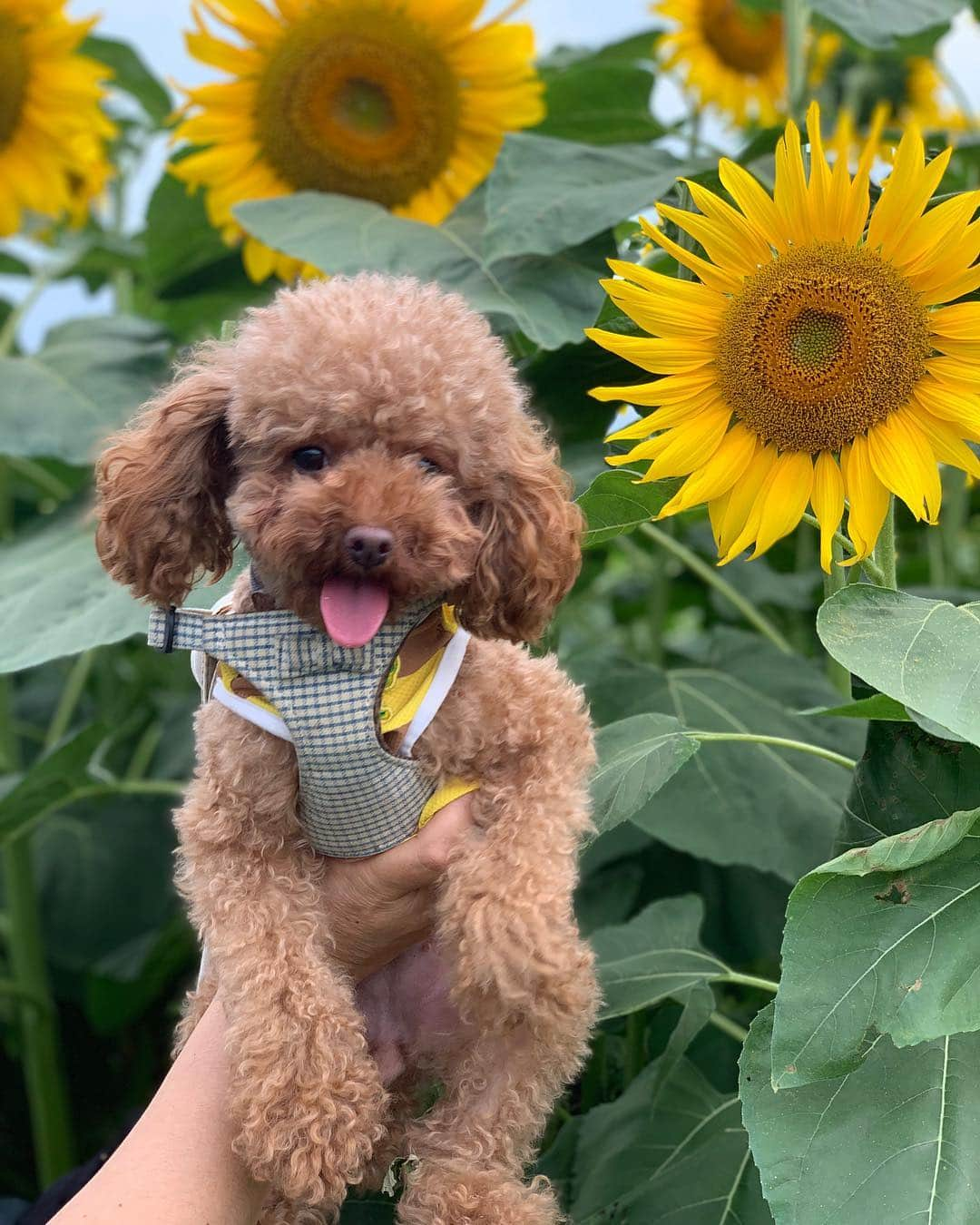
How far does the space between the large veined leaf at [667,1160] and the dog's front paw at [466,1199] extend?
26cm

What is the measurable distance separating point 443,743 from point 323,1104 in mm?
375

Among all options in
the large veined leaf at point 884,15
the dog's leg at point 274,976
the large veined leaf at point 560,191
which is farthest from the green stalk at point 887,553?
the large veined leaf at point 884,15

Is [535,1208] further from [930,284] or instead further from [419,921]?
[930,284]

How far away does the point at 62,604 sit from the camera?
6.29 ft

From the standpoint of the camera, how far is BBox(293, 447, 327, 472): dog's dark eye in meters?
1.34

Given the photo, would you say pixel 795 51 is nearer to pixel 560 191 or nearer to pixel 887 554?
pixel 560 191

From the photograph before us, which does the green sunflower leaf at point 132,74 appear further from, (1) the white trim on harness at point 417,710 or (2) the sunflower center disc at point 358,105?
(1) the white trim on harness at point 417,710

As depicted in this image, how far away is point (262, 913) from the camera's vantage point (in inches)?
54.6

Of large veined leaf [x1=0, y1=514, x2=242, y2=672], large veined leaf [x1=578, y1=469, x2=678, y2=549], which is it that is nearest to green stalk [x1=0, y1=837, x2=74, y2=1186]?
large veined leaf [x1=0, y1=514, x2=242, y2=672]

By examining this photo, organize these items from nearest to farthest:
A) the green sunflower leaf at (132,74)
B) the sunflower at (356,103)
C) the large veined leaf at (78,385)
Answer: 1. the large veined leaf at (78,385)
2. the sunflower at (356,103)
3. the green sunflower leaf at (132,74)

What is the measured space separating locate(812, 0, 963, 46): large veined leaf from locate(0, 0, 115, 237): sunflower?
4.74 ft

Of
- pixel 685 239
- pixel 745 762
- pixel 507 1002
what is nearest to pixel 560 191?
pixel 685 239

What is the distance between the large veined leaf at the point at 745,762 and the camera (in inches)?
75.2

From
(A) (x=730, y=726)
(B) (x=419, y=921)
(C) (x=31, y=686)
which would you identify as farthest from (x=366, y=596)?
(C) (x=31, y=686)
